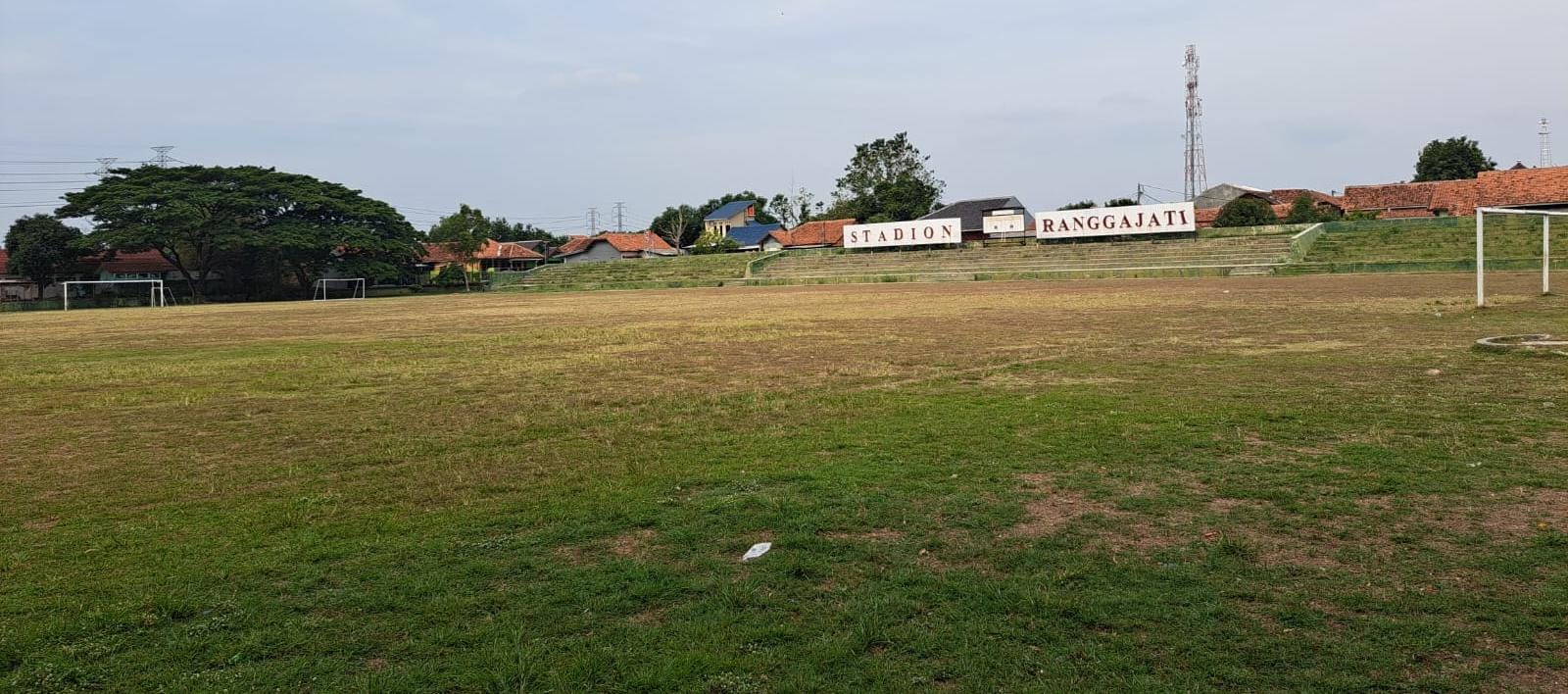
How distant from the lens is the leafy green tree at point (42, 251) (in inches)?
2368

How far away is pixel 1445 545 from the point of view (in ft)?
15.0

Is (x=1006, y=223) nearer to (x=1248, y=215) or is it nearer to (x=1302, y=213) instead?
(x=1248, y=215)

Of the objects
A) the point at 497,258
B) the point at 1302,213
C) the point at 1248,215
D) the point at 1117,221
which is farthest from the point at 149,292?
the point at 1302,213

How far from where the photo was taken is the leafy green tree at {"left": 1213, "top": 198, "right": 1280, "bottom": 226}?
66000 millimetres

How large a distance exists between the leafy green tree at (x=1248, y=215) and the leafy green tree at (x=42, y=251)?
2874 inches

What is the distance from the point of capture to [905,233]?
69125 mm

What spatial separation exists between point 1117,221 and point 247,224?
182 feet

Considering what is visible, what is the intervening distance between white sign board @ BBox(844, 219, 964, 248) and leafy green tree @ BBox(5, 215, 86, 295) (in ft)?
159

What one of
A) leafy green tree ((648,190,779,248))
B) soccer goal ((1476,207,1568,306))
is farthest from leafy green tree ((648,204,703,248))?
soccer goal ((1476,207,1568,306))

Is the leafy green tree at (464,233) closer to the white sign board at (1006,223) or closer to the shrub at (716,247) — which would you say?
the shrub at (716,247)

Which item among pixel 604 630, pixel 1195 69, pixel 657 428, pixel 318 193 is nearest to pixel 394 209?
pixel 318 193

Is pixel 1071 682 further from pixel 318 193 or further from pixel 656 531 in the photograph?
pixel 318 193

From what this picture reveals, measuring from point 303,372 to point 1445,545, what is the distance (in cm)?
1312

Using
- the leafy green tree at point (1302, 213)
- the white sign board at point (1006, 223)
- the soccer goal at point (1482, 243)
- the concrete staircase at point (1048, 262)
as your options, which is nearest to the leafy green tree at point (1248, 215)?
the leafy green tree at point (1302, 213)
